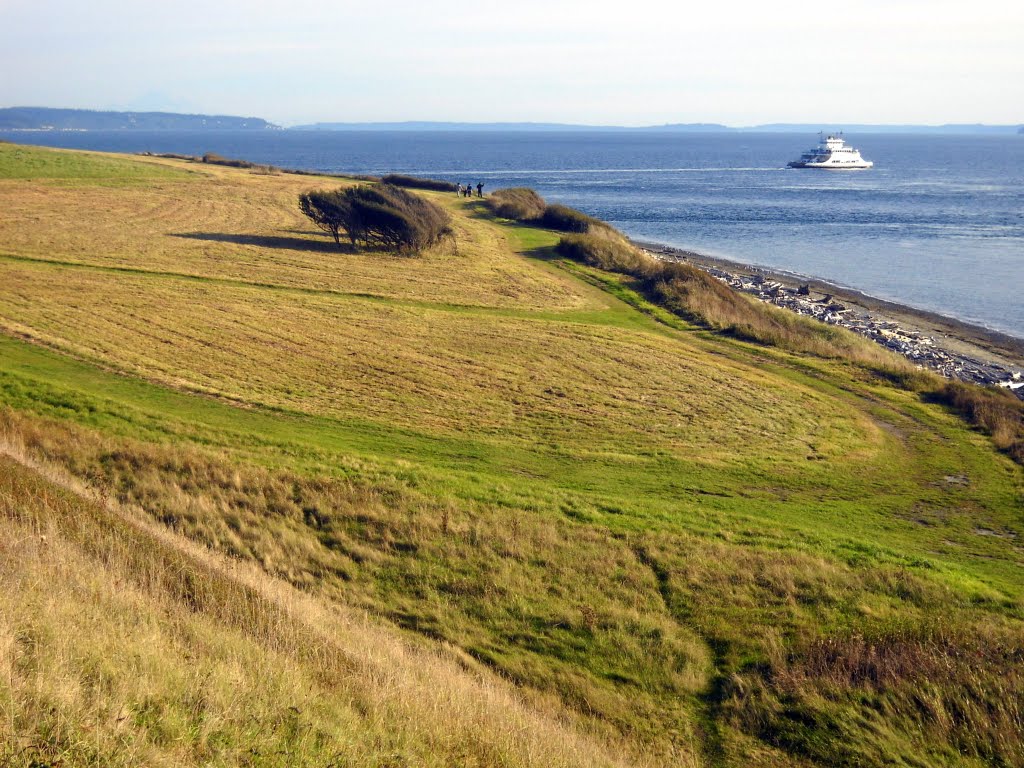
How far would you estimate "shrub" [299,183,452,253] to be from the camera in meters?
42.2

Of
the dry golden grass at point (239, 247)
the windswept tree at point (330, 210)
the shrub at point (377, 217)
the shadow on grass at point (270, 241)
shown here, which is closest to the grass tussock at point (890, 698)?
the dry golden grass at point (239, 247)

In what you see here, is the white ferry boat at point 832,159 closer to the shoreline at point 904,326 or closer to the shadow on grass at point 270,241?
the shoreline at point 904,326

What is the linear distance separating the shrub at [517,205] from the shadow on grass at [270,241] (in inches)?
718

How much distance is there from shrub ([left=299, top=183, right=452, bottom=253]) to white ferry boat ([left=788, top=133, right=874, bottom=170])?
416 feet

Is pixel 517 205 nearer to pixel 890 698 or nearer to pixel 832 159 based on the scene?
pixel 890 698

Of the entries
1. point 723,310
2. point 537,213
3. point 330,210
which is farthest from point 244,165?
point 723,310

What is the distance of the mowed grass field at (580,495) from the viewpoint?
949cm

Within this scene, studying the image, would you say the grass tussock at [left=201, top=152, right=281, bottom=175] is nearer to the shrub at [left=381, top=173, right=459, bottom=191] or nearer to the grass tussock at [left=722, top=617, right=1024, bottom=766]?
Answer: the shrub at [left=381, top=173, right=459, bottom=191]

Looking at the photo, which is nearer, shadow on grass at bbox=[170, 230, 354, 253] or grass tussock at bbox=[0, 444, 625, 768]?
grass tussock at bbox=[0, 444, 625, 768]

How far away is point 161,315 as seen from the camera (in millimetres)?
26719

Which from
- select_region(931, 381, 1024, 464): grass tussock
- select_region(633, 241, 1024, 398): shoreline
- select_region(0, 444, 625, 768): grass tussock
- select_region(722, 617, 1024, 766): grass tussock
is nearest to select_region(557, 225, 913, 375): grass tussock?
select_region(931, 381, 1024, 464): grass tussock

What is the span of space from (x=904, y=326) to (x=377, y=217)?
84.2 feet

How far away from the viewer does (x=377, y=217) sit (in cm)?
4228

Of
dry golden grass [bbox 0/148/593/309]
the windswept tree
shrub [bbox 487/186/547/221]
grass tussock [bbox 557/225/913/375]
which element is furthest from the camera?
shrub [bbox 487/186/547/221]
